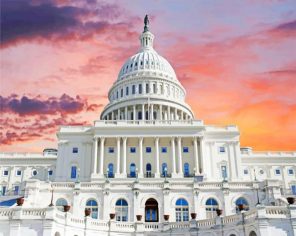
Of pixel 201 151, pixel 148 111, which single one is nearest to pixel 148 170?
pixel 201 151

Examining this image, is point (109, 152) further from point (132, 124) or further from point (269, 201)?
point (269, 201)

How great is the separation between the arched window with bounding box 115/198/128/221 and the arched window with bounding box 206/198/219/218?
12776 millimetres

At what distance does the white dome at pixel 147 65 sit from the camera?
13575cm

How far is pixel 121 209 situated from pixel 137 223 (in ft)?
35.8

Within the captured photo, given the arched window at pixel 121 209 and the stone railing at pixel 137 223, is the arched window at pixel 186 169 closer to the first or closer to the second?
the arched window at pixel 121 209

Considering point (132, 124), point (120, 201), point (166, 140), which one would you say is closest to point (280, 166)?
→ point (166, 140)

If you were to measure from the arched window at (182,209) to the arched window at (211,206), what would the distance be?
3313 millimetres

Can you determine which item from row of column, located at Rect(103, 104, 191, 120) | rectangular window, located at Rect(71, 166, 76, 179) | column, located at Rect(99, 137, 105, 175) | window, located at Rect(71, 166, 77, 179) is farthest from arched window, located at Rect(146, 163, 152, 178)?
row of column, located at Rect(103, 104, 191, 120)

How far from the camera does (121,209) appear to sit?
59.0 metres

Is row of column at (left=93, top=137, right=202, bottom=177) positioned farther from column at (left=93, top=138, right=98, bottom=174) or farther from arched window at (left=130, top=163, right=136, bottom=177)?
arched window at (left=130, top=163, right=136, bottom=177)

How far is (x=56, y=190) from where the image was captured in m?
60.2

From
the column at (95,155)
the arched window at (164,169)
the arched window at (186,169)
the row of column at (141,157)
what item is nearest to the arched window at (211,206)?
the row of column at (141,157)

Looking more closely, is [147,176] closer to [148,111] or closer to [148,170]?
[148,170]

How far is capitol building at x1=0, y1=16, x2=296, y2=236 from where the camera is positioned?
140ft
